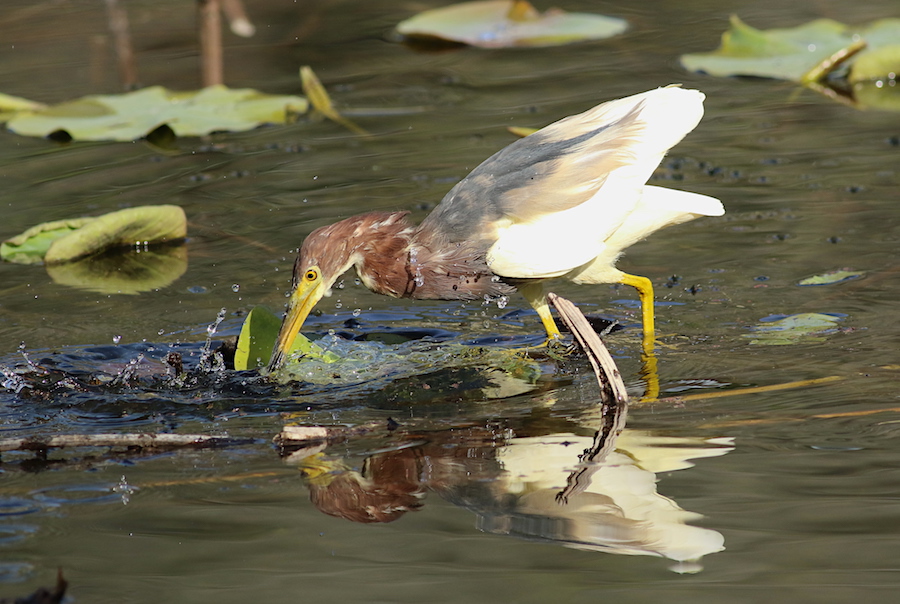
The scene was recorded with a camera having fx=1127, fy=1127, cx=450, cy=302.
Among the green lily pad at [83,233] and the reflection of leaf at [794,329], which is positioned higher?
the green lily pad at [83,233]

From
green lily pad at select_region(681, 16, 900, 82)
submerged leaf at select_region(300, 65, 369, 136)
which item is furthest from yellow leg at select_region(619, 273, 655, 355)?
green lily pad at select_region(681, 16, 900, 82)

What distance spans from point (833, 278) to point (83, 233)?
Answer: 3.86 meters

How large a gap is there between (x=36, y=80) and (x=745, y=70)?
229 inches

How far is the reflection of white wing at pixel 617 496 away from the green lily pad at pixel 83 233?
10.7 feet

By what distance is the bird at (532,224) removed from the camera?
15.0 ft

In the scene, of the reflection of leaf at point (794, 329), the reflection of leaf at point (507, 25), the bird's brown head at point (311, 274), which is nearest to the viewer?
the reflection of leaf at point (794, 329)

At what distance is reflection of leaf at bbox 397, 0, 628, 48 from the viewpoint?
10062mm

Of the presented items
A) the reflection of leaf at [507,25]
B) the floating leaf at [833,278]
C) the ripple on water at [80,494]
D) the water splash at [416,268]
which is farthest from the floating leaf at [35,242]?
the reflection of leaf at [507,25]

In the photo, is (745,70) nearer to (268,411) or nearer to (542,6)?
(542,6)

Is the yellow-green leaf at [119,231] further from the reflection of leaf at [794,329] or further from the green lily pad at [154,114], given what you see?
the reflection of leaf at [794,329]

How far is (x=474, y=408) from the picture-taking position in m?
4.04

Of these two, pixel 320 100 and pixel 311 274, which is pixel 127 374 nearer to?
Result: pixel 311 274

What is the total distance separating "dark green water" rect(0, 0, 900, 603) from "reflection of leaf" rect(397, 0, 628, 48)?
162 centimetres

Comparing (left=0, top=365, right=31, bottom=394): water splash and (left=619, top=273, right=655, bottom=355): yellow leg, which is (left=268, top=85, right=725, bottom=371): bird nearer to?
(left=619, top=273, right=655, bottom=355): yellow leg
